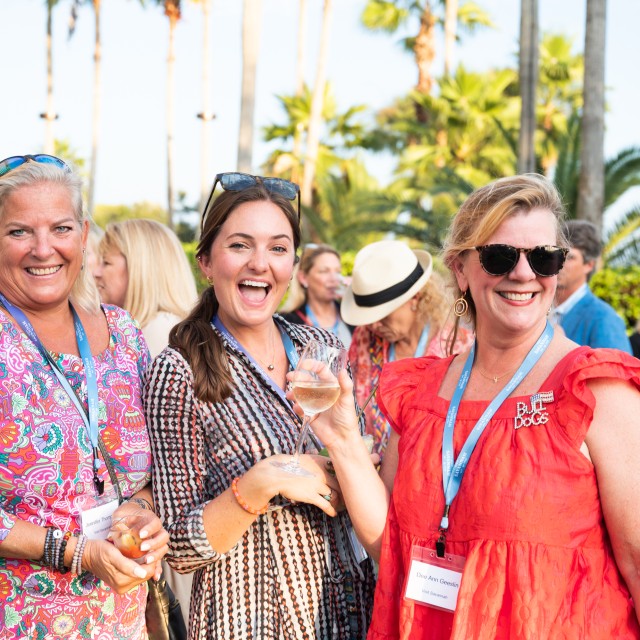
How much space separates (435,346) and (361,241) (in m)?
18.9

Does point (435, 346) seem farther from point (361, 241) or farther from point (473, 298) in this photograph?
point (361, 241)

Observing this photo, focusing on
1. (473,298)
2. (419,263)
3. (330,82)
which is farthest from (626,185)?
(330,82)

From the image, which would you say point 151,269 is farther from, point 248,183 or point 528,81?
point 528,81

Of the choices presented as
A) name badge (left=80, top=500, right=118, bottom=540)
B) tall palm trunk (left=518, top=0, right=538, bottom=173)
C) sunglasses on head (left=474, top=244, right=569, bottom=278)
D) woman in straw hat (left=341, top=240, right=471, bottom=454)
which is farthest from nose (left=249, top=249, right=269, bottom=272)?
tall palm trunk (left=518, top=0, right=538, bottom=173)

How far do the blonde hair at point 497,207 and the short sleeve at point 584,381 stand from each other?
19.3 inches

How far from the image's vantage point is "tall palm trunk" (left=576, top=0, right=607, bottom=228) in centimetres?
1050

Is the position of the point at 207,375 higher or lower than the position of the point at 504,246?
lower

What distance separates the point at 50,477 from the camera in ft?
7.42

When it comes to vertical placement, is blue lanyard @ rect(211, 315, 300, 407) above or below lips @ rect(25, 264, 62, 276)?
below

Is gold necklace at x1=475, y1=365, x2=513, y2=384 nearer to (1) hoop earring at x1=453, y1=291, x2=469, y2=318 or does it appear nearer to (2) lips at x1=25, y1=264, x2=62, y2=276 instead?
(1) hoop earring at x1=453, y1=291, x2=469, y2=318

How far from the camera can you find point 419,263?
17.6 ft

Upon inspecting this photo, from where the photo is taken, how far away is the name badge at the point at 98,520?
225 centimetres

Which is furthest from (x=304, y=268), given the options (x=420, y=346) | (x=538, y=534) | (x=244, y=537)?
(x=538, y=534)

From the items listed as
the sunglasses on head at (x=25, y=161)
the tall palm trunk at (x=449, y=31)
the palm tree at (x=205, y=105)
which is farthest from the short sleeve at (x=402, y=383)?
the tall palm trunk at (x=449, y=31)
